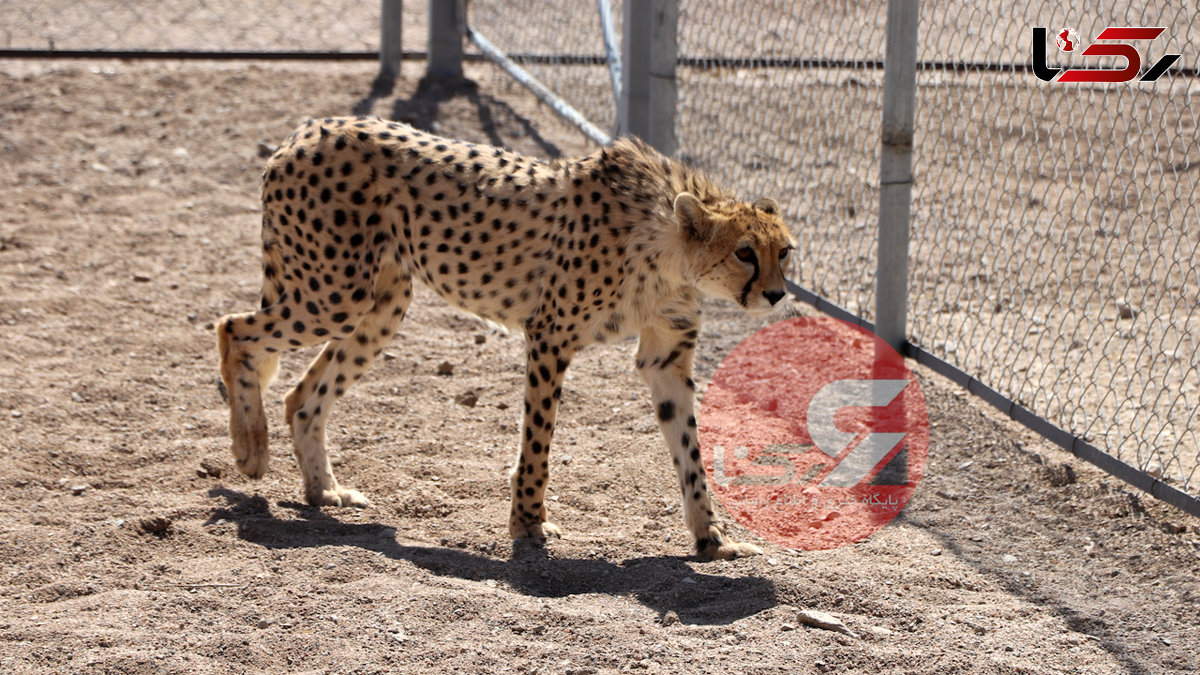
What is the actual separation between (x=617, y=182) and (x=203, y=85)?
577 centimetres

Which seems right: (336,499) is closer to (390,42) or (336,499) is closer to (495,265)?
A: (495,265)

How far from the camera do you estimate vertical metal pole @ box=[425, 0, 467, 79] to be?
992 centimetres

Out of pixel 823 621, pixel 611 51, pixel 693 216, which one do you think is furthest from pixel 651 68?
pixel 823 621

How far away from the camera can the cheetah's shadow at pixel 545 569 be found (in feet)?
12.6

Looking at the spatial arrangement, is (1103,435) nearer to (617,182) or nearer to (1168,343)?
(1168,343)

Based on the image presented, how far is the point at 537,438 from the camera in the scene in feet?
14.3

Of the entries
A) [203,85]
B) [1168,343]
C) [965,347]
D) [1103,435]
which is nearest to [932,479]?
[1103,435]

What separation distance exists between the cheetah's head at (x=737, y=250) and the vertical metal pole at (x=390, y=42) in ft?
19.7

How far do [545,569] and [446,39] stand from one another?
6651mm

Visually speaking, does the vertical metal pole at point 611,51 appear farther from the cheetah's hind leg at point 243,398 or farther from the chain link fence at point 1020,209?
the cheetah's hind leg at point 243,398

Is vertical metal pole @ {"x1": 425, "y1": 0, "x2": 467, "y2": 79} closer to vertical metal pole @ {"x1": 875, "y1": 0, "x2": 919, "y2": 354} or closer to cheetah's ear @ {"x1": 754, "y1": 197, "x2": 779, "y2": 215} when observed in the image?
vertical metal pole @ {"x1": 875, "y1": 0, "x2": 919, "y2": 354}

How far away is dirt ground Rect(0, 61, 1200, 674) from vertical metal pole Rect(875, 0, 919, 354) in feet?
1.39

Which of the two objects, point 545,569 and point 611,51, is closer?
point 545,569

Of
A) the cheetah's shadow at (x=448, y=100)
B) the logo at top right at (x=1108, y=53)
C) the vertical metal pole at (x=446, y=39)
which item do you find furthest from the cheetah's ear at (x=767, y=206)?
the vertical metal pole at (x=446, y=39)
